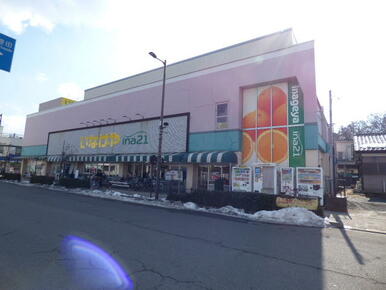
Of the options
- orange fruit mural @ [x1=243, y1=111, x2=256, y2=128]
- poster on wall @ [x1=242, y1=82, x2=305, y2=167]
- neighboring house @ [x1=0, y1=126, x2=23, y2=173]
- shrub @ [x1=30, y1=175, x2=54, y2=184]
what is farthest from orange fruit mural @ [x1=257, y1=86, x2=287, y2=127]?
neighboring house @ [x1=0, y1=126, x2=23, y2=173]

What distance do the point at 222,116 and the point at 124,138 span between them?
12955 millimetres

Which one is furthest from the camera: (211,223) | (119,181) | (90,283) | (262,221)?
(119,181)

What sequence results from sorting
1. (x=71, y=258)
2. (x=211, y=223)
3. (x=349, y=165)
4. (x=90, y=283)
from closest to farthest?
(x=90, y=283)
(x=71, y=258)
(x=211, y=223)
(x=349, y=165)

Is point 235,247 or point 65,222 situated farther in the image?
point 65,222

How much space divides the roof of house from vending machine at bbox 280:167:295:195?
1158 centimetres

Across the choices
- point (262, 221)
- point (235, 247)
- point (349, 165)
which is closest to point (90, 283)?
point (235, 247)

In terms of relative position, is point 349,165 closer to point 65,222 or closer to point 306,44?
point 306,44

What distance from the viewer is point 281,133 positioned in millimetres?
18891

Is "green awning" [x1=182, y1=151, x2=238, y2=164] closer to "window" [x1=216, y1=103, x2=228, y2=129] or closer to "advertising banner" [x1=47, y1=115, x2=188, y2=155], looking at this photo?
"advertising banner" [x1=47, y1=115, x2=188, y2=155]

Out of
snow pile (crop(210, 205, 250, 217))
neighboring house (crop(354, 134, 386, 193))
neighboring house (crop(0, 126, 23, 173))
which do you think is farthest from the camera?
neighboring house (crop(0, 126, 23, 173))

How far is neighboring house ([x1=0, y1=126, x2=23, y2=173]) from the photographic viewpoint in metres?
49.1

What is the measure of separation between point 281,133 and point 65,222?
50.8 ft

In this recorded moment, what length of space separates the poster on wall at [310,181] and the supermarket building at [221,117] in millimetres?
2385

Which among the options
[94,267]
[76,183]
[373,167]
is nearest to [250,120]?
[373,167]
